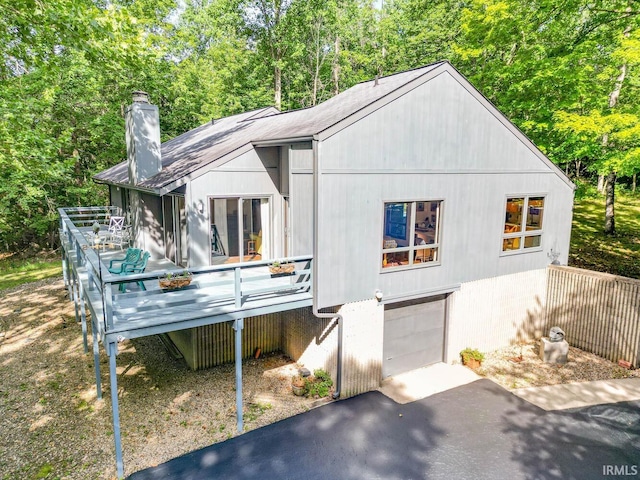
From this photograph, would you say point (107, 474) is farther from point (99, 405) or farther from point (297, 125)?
point (297, 125)

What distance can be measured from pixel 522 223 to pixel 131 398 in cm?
1159

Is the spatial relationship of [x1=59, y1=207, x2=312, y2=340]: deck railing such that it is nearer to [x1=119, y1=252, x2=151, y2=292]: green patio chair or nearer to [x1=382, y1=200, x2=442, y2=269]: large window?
[x1=119, y1=252, x2=151, y2=292]: green patio chair

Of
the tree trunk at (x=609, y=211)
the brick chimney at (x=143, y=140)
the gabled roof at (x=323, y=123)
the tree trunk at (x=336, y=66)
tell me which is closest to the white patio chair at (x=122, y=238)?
the gabled roof at (x=323, y=123)

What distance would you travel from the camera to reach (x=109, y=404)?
30.9 ft

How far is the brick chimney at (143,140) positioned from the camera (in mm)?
11203

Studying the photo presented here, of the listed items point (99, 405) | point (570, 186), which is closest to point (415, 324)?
point (570, 186)

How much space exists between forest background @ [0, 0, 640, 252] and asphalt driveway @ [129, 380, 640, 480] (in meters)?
8.57

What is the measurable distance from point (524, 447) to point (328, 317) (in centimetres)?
463

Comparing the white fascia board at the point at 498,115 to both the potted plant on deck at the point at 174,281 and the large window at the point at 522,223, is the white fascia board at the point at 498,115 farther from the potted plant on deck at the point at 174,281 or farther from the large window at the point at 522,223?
the potted plant on deck at the point at 174,281

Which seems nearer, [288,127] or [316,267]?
[316,267]

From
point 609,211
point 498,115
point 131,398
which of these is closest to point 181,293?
point 131,398

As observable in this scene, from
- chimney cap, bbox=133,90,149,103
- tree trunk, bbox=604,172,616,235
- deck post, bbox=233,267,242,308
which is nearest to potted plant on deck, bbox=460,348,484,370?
deck post, bbox=233,267,242,308

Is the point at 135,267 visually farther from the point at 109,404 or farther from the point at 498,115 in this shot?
the point at 498,115

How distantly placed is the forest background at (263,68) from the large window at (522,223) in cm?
331
